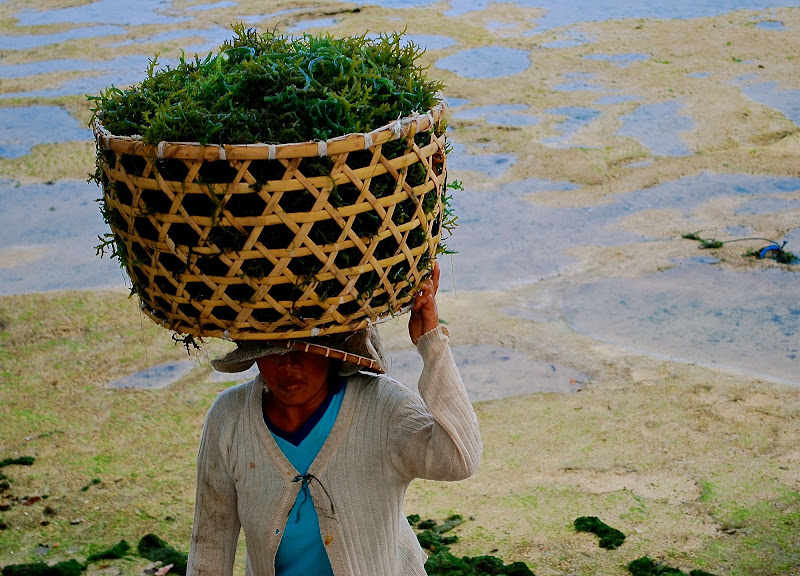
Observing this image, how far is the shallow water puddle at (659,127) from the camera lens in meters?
8.17

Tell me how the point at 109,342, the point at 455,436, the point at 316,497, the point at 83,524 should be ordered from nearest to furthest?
the point at 455,436, the point at 316,497, the point at 83,524, the point at 109,342

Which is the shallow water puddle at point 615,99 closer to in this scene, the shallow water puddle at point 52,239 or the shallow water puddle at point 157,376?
the shallow water puddle at point 52,239

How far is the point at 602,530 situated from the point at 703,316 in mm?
2281

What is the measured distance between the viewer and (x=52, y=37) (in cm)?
1289

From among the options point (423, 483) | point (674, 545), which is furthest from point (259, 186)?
point (423, 483)

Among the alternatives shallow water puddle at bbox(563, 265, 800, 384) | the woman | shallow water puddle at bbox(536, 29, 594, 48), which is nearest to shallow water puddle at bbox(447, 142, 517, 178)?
shallow water puddle at bbox(563, 265, 800, 384)

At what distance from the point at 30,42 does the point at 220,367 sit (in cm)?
1205

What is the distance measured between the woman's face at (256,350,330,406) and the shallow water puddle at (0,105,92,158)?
760cm

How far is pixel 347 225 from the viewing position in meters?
1.69

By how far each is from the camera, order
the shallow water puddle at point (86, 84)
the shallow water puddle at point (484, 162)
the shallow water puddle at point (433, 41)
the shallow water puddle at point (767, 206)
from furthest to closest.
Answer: the shallow water puddle at point (433, 41)
the shallow water puddle at point (86, 84)
the shallow water puddle at point (484, 162)
the shallow water puddle at point (767, 206)

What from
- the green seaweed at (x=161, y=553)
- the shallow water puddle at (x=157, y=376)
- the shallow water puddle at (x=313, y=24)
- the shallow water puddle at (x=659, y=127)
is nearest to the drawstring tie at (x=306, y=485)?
the green seaweed at (x=161, y=553)

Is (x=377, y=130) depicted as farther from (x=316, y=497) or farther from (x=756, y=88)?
(x=756, y=88)

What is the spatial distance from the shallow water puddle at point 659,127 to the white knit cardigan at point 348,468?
6463mm

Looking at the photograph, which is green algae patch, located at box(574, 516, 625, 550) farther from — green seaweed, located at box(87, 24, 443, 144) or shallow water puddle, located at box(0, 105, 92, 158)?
shallow water puddle, located at box(0, 105, 92, 158)
